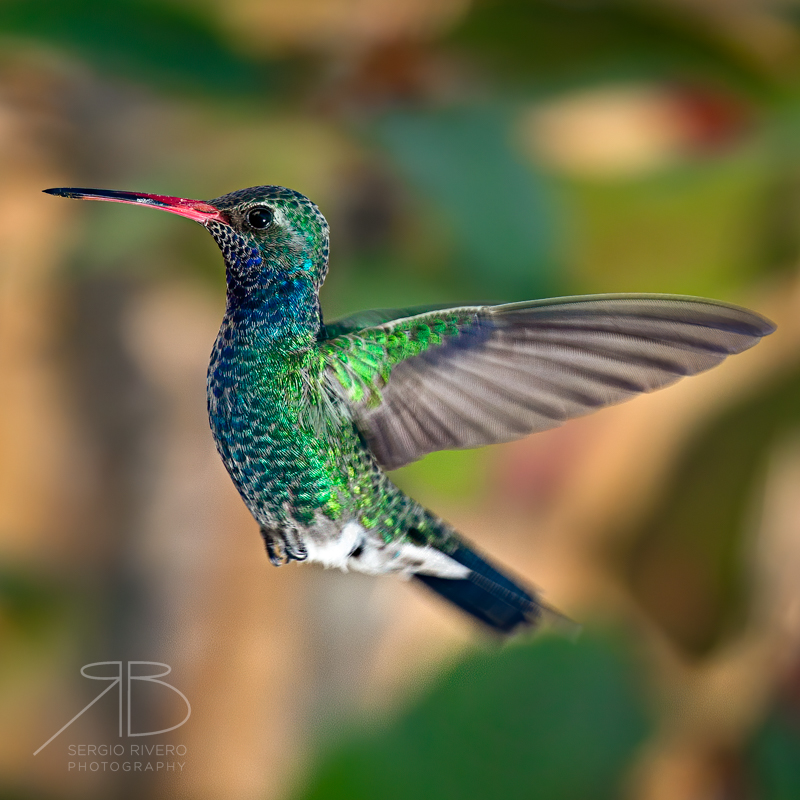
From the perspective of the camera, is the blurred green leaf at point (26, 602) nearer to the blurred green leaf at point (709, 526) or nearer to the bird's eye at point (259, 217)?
the blurred green leaf at point (709, 526)

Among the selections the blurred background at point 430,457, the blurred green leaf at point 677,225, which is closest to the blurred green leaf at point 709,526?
the blurred background at point 430,457

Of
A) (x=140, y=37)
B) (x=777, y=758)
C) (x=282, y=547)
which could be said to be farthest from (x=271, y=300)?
(x=777, y=758)

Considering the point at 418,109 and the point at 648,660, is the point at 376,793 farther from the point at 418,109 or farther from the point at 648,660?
the point at 418,109

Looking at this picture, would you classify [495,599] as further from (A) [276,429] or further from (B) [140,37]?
(B) [140,37]

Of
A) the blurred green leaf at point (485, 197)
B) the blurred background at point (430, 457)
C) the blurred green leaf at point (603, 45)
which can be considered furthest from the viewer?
the blurred green leaf at point (603, 45)

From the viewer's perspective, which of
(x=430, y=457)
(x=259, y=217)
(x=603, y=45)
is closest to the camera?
(x=259, y=217)

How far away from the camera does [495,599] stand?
0.52 metres

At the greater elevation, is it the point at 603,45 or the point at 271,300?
the point at 603,45

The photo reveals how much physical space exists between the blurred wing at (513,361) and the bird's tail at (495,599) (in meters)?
0.10

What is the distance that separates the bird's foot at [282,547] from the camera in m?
0.45

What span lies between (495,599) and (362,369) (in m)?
0.17

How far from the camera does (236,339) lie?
409 mm

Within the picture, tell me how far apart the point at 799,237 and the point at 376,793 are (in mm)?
914

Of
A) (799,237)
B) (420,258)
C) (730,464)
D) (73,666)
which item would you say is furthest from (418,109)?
(73,666)
